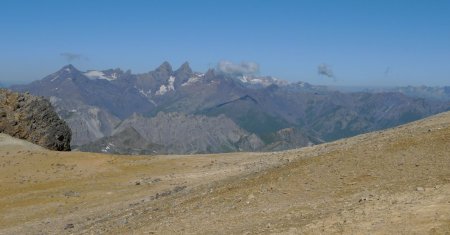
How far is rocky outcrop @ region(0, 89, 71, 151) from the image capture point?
83.4m

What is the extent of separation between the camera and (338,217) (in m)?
21.2

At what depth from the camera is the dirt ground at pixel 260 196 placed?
69.4 ft

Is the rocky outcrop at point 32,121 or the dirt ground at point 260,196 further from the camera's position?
the rocky outcrop at point 32,121

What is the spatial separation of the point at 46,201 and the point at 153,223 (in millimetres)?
19172

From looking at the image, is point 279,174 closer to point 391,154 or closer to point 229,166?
point 391,154

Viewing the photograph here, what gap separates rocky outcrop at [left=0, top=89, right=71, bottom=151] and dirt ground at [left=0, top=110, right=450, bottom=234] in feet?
102

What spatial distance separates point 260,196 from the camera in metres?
28.8

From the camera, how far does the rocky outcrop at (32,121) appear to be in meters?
83.4

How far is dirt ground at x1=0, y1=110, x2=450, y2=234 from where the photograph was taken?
69.4 feet

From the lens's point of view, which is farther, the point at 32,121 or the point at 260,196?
the point at 32,121

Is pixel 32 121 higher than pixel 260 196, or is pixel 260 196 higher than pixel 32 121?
pixel 32 121

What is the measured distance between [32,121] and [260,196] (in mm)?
66371

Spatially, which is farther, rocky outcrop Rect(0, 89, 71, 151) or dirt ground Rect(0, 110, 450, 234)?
rocky outcrop Rect(0, 89, 71, 151)

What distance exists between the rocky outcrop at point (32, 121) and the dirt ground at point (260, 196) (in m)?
31.0
